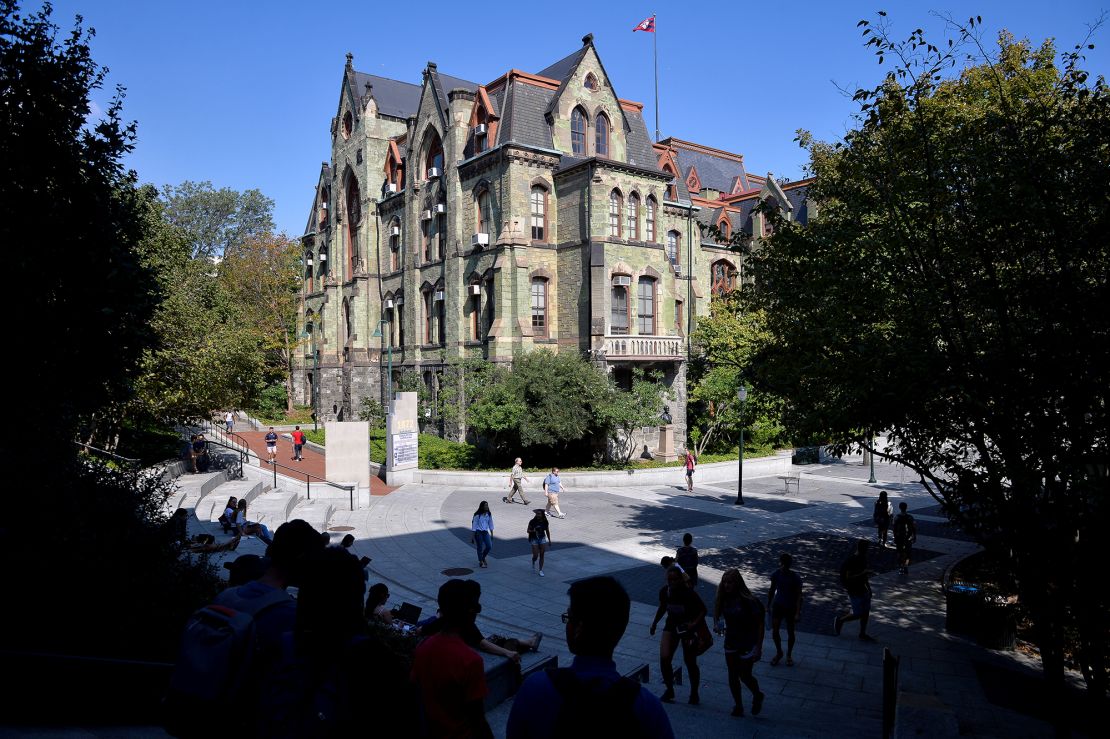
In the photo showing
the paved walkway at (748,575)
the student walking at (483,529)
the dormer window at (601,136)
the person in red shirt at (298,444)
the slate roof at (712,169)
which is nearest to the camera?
the paved walkway at (748,575)

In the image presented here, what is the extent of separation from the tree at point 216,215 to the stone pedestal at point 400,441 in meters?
42.2

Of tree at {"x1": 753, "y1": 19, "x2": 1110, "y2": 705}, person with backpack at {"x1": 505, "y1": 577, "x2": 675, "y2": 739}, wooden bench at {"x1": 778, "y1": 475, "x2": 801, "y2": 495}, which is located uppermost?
tree at {"x1": 753, "y1": 19, "x2": 1110, "y2": 705}

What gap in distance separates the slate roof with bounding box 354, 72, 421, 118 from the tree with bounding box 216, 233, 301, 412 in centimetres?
1524

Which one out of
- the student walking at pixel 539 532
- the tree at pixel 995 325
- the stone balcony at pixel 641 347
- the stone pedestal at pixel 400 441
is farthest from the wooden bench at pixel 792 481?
the tree at pixel 995 325

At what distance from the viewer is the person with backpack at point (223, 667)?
298 centimetres

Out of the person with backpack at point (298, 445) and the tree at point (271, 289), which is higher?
the tree at point (271, 289)

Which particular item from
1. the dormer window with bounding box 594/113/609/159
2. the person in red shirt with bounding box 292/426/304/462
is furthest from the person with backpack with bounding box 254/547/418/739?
the dormer window with bounding box 594/113/609/159

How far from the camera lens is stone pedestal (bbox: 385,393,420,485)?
27.1 metres

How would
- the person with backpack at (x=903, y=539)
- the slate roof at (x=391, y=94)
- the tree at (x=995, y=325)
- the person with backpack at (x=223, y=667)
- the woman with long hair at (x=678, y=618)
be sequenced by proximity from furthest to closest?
the slate roof at (x=391, y=94)
the person with backpack at (x=903, y=539)
the woman with long hair at (x=678, y=618)
the tree at (x=995, y=325)
the person with backpack at (x=223, y=667)

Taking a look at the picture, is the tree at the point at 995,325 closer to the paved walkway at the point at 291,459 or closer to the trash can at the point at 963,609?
the trash can at the point at 963,609

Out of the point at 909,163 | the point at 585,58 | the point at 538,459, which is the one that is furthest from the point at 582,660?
the point at 585,58

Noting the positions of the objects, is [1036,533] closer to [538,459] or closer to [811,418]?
[811,418]

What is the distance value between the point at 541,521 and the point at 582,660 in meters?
12.7

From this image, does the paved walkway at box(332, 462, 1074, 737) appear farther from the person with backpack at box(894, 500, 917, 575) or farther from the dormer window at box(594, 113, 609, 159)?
the dormer window at box(594, 113, 609, 159)
